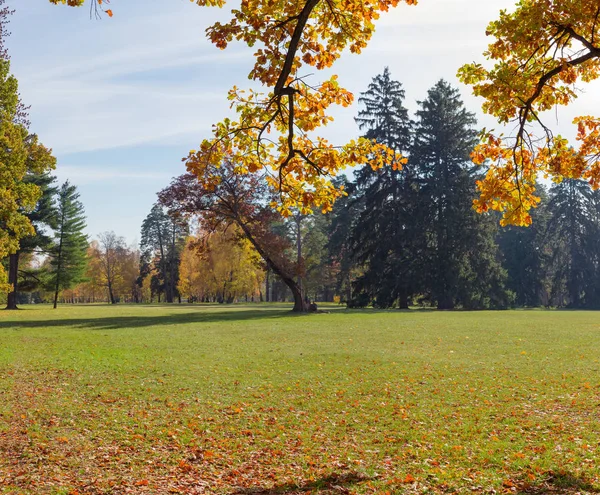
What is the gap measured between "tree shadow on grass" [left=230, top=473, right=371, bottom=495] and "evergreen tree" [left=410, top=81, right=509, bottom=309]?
3690cm

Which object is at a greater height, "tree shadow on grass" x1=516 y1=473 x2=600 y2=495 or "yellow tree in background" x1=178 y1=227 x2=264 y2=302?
"yellow tree in background" x1=178 y1=227 x2=264 y2=302

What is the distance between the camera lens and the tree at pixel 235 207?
32.0 metres

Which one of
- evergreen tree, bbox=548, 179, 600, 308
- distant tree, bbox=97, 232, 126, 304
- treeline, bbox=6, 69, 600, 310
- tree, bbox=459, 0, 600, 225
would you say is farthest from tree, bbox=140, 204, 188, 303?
tree, bbox=459, 0, 600, 225

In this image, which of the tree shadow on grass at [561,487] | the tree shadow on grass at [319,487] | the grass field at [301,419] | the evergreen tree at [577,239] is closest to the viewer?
the tree shadow on grass at [561,487]

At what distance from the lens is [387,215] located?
4175 cm

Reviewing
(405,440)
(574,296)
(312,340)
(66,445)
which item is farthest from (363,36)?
(574,296)

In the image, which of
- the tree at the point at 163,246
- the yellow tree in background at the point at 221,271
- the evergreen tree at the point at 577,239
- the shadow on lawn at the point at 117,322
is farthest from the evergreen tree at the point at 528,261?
the tree at the point at 163,246

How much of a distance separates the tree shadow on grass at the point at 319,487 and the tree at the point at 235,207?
27311 mm

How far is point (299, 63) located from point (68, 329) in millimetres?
18213

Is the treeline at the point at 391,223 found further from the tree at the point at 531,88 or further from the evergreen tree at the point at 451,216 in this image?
the tree at the point at 531,88

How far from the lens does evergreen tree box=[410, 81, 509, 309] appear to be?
4159cm

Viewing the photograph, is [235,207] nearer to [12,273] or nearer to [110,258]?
[12,273]

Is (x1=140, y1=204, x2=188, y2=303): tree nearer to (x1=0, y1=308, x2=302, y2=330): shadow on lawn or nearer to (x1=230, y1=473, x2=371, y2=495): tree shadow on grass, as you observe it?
(x1=0, y1=308, x2=302, y2=330): shadow on lawn

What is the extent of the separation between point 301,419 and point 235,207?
85.2 feet
